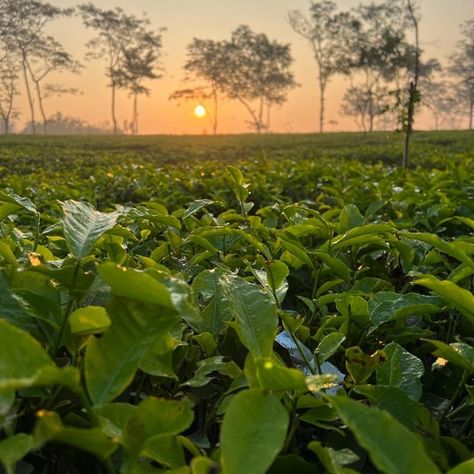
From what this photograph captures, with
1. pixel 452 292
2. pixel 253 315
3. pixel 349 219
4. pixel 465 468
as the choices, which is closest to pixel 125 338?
pixel 253 315

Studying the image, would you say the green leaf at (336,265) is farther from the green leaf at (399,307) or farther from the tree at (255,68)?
the tree at (255,68)

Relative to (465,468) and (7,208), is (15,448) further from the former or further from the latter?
(7,208)

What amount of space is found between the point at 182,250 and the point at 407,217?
926 millimetres

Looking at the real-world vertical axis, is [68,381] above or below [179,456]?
above

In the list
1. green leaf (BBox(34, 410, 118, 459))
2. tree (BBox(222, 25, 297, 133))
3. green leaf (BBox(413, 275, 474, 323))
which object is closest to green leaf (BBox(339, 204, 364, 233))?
green leaf (BBox(413, 275, 474, 323))

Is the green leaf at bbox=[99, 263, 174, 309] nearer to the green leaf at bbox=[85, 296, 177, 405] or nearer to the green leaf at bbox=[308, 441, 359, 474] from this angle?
the green leaf at bbox=[85, 296, 177, 405]

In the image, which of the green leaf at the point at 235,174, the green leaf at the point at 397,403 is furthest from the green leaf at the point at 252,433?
the green leaf at the point at 235,174

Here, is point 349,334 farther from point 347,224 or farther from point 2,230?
point 2,230

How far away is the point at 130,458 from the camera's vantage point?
0.50m

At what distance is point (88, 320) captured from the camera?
60cm

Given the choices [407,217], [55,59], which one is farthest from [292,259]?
[55,59]

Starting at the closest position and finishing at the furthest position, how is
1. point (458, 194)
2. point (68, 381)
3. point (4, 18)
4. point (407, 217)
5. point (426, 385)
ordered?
point (68, 381)
point (426, 385)
point (407, 217)
point (458, 194)
point (4, 18)

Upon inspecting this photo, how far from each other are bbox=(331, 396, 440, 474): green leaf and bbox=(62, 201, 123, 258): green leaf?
374mm

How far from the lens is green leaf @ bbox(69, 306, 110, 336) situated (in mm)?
585
